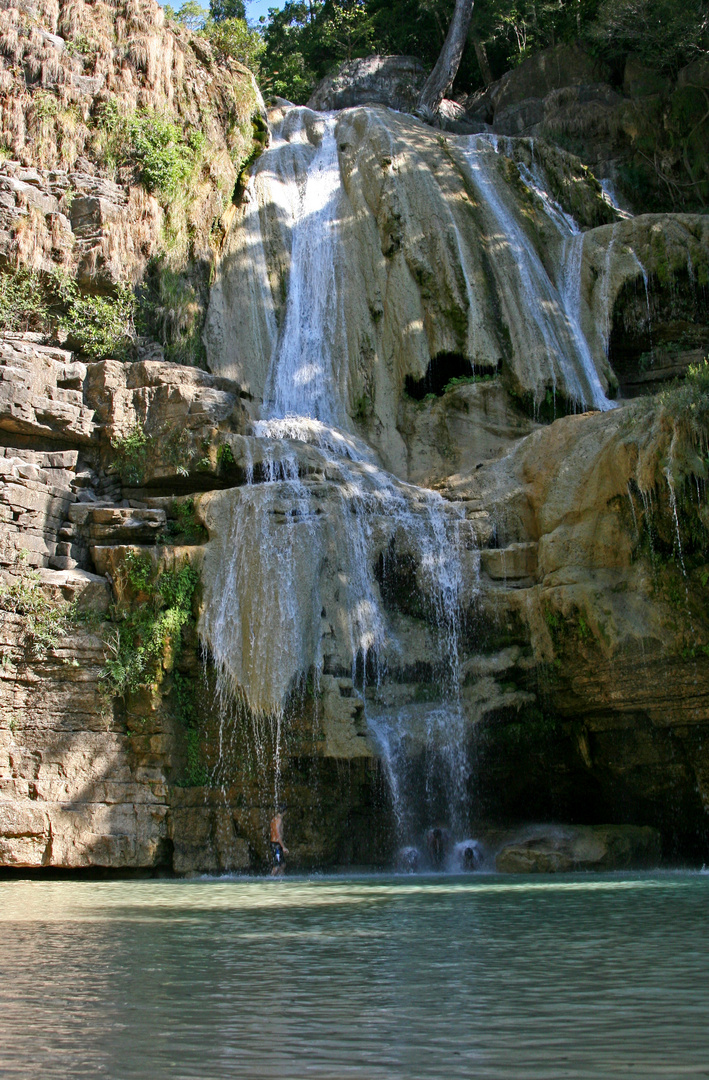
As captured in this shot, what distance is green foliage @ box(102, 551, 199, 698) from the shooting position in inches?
532

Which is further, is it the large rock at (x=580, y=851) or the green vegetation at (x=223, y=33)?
the green vegetation at (x=223, y=33)

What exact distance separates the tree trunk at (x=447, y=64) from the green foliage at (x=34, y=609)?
23.7 m

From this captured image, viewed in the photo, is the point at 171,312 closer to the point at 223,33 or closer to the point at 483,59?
the point at 223,33

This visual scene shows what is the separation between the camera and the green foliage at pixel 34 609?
1345 centimetres

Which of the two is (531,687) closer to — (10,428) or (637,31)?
(10,428)

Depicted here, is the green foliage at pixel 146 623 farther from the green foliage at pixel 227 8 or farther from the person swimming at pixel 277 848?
the green foliage at pixel 227 8

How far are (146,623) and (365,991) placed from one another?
975 centimetres

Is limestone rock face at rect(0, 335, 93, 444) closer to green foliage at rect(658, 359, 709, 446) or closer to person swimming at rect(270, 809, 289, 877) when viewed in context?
person swimming at rect(270, 809, 289, 877)

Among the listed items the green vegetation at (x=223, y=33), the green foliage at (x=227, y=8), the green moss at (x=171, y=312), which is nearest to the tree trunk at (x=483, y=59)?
the green foliage at (x=227, y=8)

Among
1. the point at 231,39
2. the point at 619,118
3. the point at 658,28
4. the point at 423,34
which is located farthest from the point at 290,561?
the point at 423,34

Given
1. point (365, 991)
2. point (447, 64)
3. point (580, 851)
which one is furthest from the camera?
point (447, 64)

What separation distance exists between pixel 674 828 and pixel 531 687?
291cm

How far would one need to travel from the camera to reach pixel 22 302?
18.0 meters

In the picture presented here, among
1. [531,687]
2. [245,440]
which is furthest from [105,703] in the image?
[531,687]
